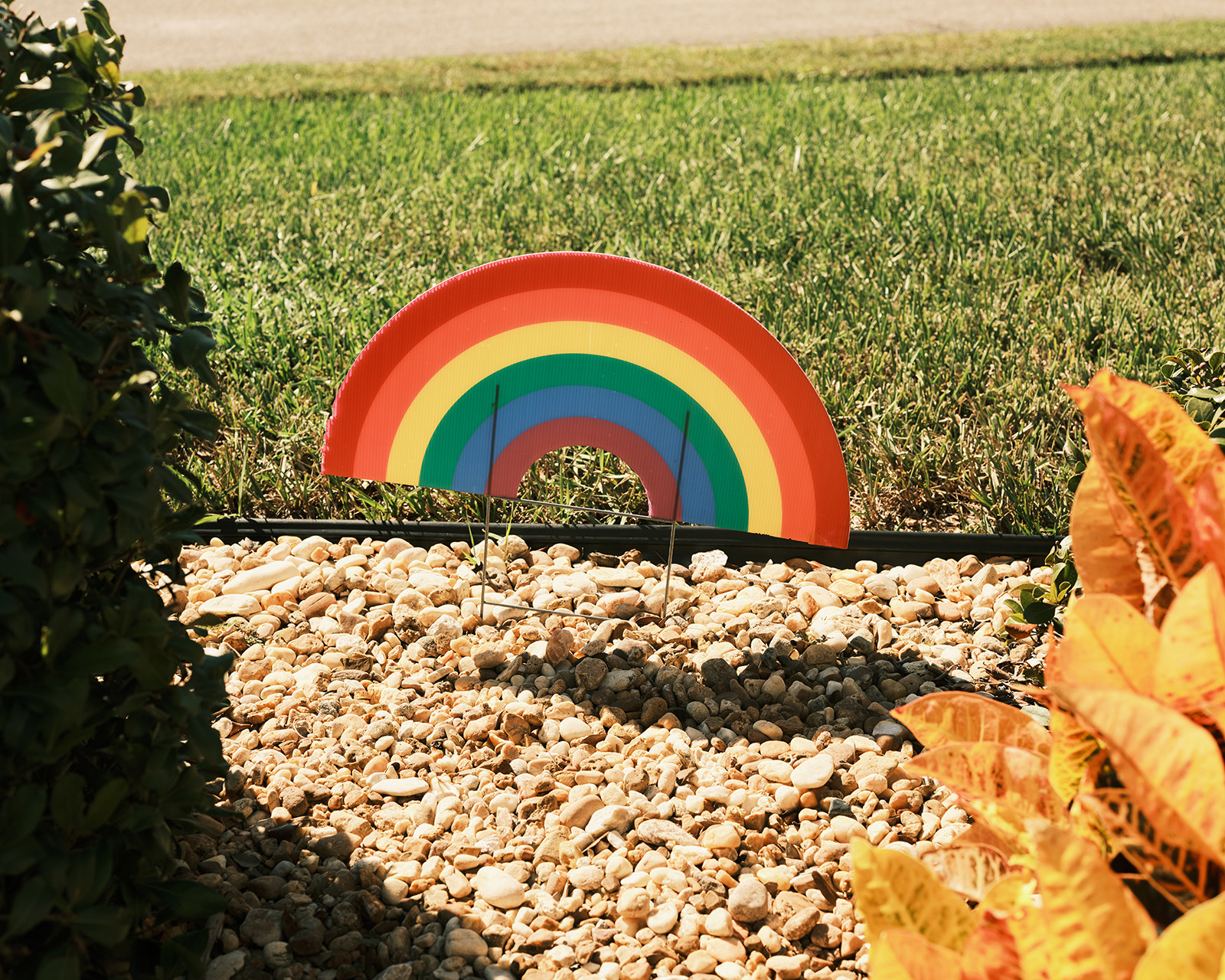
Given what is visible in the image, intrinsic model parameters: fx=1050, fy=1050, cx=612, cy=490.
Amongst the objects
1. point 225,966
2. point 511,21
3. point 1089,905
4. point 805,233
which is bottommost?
point 225,966

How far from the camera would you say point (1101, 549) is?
1.25m

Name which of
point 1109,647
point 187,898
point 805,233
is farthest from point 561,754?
point 805,233

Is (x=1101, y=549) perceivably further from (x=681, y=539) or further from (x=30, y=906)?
(x=681, y=539)

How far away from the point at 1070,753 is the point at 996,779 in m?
0.13

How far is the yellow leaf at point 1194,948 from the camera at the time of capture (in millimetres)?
897

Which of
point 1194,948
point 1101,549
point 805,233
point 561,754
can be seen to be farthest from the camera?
point 805,233

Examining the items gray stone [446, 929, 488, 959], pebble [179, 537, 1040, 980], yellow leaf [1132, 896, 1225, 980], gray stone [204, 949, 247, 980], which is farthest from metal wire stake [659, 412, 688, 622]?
yellow leaf [1132, 896, 1225, 980]

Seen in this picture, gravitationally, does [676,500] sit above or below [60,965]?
above

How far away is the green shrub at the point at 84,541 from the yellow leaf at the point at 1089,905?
102 cm

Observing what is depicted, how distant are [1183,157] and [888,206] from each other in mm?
2063

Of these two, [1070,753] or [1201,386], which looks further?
[1201,386]

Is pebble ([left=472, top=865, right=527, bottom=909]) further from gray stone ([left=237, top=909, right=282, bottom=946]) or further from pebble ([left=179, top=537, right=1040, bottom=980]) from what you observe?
gray stone ([left=237, top=909, right=282, bottom=946])

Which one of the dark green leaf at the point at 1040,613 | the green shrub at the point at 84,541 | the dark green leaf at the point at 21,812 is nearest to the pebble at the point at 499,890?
the green shrub at the point at 84,541

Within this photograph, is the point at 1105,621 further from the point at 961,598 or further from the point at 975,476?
the point at 975,476
